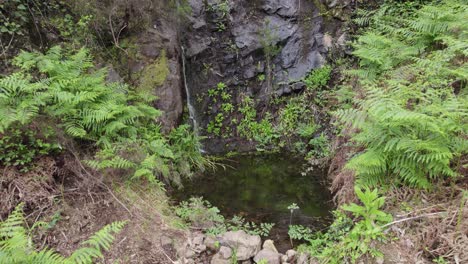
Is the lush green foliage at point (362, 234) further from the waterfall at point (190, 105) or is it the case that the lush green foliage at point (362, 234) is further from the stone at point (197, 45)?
the stone at point (197, 45)

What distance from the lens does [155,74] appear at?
22.8 ft

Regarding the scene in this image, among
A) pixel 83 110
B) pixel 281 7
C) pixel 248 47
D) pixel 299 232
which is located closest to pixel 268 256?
pixel 299 232

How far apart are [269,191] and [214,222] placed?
1.54 metres

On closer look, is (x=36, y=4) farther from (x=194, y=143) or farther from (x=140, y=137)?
(x=194, y=143)

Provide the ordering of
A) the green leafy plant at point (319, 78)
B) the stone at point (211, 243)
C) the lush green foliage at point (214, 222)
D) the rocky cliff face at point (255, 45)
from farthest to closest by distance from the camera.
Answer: the rocky cliff face at point (255, 45) → the green leafy plant at point (319, 78) → the lush green foliage at point (214, 222) → the stone at point (211, 243)

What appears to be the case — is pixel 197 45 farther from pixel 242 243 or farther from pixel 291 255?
pixel 291 255

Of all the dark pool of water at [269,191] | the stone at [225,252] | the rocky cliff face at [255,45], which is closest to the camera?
the stone at [225,252]

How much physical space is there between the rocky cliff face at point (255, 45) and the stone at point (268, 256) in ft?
15.3

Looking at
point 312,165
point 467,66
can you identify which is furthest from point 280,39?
point 467,66

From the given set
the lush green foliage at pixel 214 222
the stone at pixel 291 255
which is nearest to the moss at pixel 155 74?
the lush green foliage at pixel 214 222

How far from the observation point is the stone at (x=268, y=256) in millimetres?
3951

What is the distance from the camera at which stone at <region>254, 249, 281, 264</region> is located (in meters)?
3.95

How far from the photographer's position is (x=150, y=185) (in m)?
5.23

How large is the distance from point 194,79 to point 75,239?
513cm
